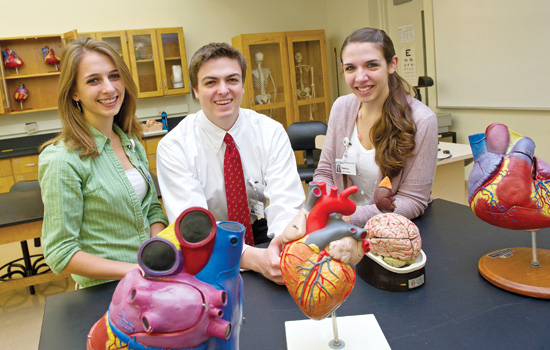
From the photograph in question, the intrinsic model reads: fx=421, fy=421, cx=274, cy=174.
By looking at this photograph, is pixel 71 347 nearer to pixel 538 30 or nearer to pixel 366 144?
pixel 366 144

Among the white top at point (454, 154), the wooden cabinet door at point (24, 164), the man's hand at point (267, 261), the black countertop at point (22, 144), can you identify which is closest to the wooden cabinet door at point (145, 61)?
the black countertop at point (22, 144)

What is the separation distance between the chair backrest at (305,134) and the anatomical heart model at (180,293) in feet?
10.4

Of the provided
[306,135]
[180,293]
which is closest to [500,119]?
[306,135]

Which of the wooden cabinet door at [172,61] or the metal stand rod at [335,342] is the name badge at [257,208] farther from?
the wooden cabinet door at [172,61]

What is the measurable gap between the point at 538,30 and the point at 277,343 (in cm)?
370

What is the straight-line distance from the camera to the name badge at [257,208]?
162 cm

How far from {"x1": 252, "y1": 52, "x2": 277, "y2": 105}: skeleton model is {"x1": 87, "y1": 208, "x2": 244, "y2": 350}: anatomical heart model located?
514 centimetres

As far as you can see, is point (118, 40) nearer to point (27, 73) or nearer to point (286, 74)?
point (27, 73)

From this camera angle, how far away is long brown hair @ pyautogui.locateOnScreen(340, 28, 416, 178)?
1641 mm

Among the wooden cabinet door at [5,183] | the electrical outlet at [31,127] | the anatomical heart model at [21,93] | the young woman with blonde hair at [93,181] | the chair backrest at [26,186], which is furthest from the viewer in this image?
the electrical outlet at [31,127]

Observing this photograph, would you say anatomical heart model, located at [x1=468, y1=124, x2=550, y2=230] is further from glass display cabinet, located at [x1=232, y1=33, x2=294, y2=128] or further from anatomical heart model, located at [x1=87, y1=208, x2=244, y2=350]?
glass display cabinet, located at [x1=232, y1=33, x2=294, y2=128]

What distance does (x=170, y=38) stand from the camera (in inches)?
211

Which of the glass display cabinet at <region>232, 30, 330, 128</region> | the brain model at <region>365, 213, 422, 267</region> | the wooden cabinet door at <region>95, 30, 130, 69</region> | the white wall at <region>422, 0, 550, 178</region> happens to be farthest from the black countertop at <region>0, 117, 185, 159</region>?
the brain model at <region>365, 213, 422, 267</region>

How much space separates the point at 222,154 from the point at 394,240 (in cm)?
79
